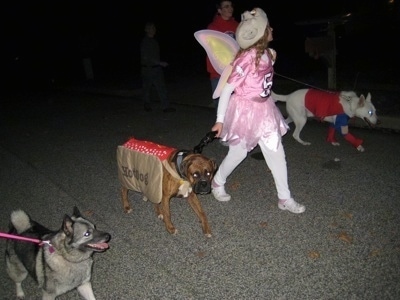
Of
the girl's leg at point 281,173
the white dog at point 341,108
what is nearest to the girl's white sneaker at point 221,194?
the girl's leg at point 281,173

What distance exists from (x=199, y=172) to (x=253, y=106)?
104 centimetres

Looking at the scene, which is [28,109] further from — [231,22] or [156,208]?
[156,208]

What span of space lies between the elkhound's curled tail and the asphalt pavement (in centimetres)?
68

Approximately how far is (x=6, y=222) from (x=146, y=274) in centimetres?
229

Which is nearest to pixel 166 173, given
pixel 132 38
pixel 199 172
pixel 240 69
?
pixel 199 172

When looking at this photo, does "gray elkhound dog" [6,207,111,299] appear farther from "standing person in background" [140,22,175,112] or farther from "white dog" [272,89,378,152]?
"standing person in background" [140,22,175,112]

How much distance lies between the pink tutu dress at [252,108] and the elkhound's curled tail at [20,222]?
225cm

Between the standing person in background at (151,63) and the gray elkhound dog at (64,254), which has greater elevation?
the standing person in background at (151,63)

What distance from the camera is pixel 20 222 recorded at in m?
2.89

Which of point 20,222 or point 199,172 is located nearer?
point 20,222

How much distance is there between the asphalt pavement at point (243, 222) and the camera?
9.93 feet

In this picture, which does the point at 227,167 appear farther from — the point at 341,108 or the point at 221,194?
the point at 341,108

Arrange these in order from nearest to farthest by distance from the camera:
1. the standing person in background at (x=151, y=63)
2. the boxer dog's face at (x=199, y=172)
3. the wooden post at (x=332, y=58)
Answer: the boxer dog's face at (x=199, y=172) → the wooden post at (x=332, y=58) → the standing person in background at (x=151, y=63)

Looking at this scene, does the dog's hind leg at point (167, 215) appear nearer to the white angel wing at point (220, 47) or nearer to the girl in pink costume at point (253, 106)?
the girl in pink costume at point (253, 106)
